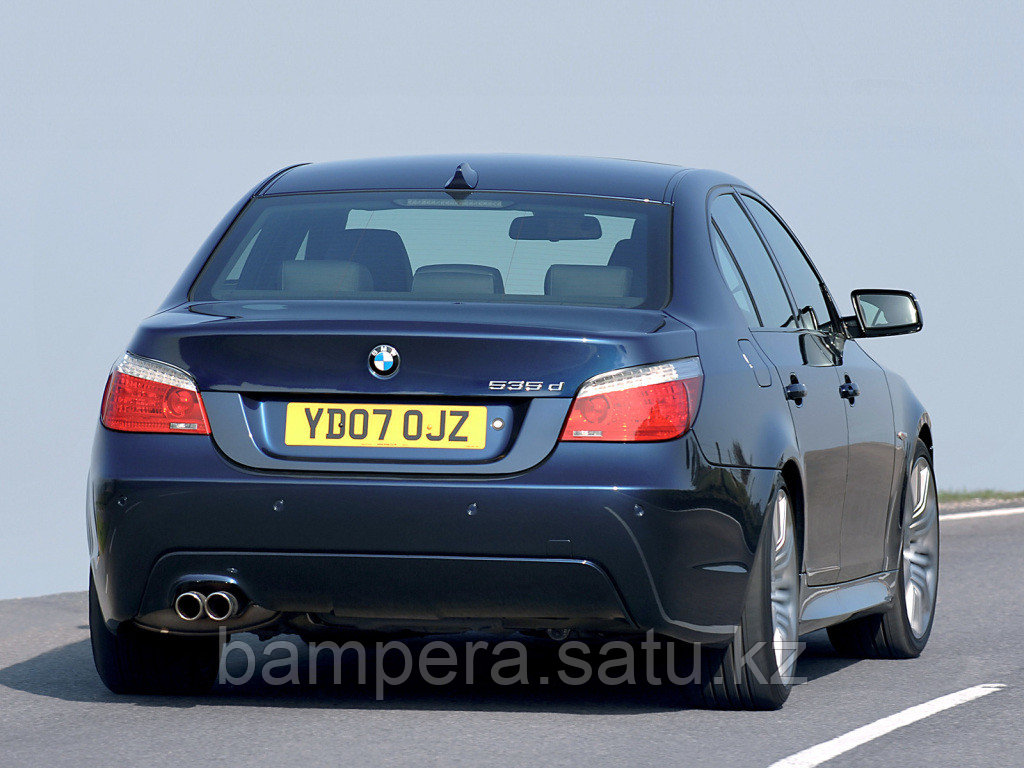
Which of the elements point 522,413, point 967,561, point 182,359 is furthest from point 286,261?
point 967,561

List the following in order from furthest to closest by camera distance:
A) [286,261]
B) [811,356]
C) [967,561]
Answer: [967,561] → [811,356] → [286,261]

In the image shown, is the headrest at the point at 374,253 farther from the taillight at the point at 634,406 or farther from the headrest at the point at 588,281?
the taillight at the point at 634,406

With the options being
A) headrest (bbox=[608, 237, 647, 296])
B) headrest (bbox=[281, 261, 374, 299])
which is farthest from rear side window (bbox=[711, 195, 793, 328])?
headrest (bbox=[281, 261, 374, 299])

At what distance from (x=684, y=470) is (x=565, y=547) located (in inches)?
16.2

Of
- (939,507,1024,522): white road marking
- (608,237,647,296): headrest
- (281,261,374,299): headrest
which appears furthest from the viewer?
(939,507,1024,522): white road marking

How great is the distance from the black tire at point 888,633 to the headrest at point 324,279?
9.04 ft

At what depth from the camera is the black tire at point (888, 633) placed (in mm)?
8422

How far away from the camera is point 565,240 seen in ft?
22.7

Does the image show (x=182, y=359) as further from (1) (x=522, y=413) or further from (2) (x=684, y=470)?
(2) (x=684, y=470)

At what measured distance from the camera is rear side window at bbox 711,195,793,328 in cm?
723

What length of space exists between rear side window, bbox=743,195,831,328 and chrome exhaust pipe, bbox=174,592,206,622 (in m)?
2.67

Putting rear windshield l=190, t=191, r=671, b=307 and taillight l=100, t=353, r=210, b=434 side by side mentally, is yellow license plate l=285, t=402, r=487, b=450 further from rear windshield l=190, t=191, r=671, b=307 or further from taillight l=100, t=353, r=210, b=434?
rear windshield l=190, t=191, r=671, b=307

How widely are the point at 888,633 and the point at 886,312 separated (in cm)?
128

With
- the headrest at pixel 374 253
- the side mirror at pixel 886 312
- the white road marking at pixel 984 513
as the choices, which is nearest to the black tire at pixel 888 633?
the side mirror at pixel 886 312
